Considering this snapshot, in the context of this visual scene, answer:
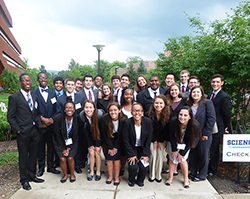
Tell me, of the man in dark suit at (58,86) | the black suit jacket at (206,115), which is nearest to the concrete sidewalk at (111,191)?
the black suit jacket at (206,115)

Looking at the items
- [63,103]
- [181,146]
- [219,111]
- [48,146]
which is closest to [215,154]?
[219,111]

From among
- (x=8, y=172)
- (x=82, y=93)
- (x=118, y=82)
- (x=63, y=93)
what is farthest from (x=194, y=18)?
(x=8, y=172)

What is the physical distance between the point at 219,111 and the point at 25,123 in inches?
151

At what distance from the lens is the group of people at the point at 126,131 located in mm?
3506

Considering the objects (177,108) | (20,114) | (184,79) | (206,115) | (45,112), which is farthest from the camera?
(184,79)

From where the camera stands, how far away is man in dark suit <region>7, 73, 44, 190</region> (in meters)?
3.34

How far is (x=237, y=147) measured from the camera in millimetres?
3715

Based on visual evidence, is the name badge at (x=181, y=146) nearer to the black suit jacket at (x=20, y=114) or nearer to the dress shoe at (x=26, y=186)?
the black suit jacket at (x=20, y=114)

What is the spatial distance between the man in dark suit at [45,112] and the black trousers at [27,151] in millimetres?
304

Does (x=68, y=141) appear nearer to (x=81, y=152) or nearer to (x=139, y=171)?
(x=81, y=152)

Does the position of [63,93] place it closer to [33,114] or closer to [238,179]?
[33,114]

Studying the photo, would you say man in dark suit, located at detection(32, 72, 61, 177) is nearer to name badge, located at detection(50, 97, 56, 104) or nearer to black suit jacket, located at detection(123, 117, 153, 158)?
name badge, located at detection(50, 97, 56, 104)

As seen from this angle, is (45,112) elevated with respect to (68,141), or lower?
elevated

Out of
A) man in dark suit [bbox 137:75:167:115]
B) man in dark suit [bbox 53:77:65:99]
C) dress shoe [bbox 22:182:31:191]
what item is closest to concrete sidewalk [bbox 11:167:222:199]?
dress shoe [bbox 22:182:31:191]
